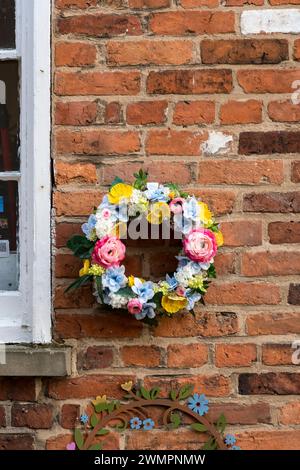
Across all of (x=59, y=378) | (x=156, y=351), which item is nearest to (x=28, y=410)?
(x=59, y=378)

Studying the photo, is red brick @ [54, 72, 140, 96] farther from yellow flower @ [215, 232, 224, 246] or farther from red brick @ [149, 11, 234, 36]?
yellow flower @ [215, 232, 224, 246]

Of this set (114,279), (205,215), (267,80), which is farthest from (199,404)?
(267,80)

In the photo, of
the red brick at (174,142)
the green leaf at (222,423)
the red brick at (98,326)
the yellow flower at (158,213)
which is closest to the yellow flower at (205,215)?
the yellow flower at (158,213)

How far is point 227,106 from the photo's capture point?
7.21ft

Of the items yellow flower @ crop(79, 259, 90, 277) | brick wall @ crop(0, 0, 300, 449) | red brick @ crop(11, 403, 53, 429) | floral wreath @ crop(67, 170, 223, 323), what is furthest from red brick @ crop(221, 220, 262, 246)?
red brick @ crop(11, 403, 53, 429)

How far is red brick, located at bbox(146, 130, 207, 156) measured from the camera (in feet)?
7.21

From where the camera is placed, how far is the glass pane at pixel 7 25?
2.31 metres

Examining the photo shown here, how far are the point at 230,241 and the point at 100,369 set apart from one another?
60 cm

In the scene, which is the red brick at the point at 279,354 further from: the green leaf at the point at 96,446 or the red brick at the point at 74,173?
Answer: the red brick at the point at 74,173

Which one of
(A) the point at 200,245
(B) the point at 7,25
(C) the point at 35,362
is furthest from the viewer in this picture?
(B) the point at 7,25

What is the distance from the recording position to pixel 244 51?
7.21 ft

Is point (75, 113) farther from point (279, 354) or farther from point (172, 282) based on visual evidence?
point (279, 354)

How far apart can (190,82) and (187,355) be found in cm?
90
